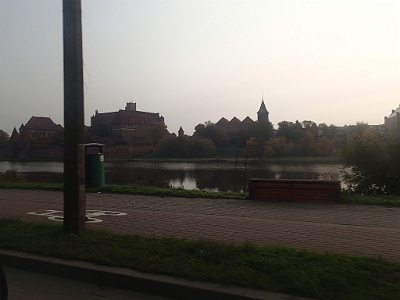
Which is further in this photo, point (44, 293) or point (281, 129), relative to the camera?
point (281, 129)

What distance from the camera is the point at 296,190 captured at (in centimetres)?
1065

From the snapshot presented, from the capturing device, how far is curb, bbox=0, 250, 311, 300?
13.4 feet

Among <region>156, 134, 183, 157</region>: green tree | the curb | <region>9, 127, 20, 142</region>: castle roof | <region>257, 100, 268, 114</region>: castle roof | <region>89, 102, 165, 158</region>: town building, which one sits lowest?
the curb

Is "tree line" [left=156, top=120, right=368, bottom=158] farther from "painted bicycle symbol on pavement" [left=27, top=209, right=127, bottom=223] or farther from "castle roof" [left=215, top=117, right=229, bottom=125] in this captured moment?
"castle roof" [left=215, top=117, right=229, bottom=125]

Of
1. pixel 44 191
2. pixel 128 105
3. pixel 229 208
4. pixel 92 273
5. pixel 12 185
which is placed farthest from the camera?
Result: pixel 128 105

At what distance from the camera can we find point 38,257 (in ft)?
18.0

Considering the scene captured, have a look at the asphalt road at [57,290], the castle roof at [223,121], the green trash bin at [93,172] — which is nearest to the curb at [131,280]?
the asphalt road at [57,290]

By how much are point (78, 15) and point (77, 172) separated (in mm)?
2519

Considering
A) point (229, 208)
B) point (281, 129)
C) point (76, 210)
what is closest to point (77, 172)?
point (76, 210)

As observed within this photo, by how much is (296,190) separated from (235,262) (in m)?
6.15

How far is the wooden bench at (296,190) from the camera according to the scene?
1037 centimetres

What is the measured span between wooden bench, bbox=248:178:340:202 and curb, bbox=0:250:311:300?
6691mm

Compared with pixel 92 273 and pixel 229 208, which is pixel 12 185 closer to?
pixel 229 208

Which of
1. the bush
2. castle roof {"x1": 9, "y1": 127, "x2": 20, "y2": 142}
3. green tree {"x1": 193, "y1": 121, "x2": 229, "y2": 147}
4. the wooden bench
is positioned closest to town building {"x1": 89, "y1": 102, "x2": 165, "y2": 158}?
green tree {"x1": 193, "y1": 121, "x2": 229, "y2": 147}
